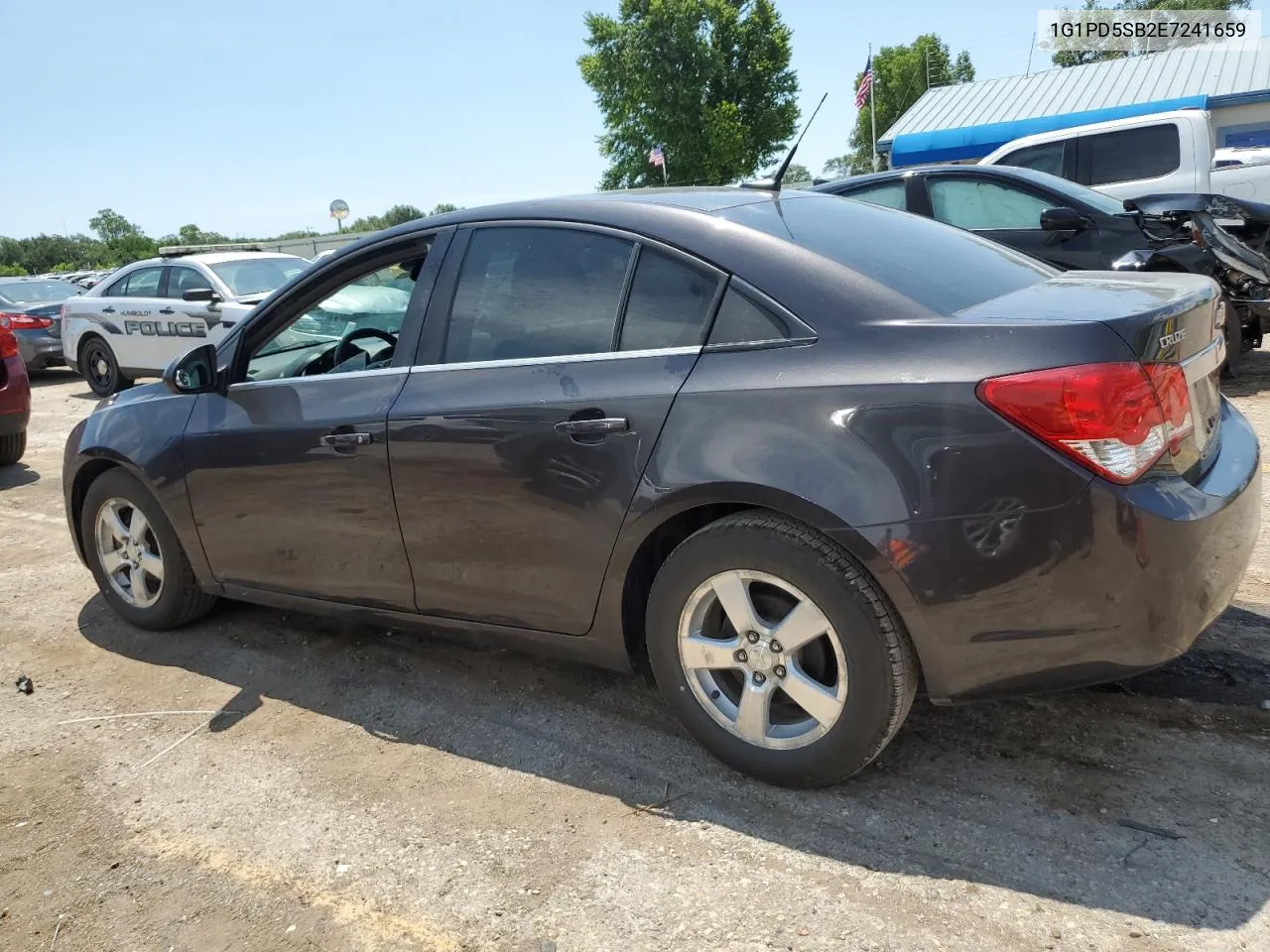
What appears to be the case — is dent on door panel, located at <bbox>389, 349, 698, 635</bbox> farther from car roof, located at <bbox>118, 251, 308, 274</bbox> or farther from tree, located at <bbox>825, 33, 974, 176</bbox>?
→ tree, located at <bbox>825, 33, 974, 176</bbox>

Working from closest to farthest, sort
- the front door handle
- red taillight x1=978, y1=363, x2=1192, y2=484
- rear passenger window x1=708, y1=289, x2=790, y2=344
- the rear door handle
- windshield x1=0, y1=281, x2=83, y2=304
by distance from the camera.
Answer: red taillight x1=978, y1=363, x2=1192, y2=484
rear passenger window x1=708, y1=289, x2=790, y2=344
the rear door handle
the front door handle
windshield x1=0, y1=281, x2=83, y2=304

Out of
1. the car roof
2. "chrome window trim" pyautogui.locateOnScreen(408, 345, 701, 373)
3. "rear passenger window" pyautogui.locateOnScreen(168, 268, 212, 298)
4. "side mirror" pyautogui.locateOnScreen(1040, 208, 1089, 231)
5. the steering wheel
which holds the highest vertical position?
the car roof

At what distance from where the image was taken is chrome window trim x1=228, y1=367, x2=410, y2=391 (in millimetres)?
3302

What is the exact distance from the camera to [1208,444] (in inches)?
101

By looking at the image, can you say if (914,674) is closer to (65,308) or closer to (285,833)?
(285,833)

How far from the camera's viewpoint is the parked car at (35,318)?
1394cm

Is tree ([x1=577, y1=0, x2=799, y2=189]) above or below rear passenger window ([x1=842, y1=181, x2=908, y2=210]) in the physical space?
above

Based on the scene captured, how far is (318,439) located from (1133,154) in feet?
31.9

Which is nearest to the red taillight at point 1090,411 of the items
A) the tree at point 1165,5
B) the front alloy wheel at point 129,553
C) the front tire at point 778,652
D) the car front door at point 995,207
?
the front tire at point 778,652

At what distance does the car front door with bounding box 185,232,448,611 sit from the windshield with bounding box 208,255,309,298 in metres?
6.94

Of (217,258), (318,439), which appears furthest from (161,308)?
(318,439)

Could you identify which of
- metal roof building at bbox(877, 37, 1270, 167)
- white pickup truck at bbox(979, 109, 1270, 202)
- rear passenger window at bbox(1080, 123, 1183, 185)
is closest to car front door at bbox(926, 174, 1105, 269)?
white pickup truck at bbox(979, 109, 1270, 202)

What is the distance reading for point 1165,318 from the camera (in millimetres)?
2381

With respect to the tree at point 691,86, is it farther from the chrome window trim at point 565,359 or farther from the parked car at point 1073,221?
the chrome window trim at point 565,359
